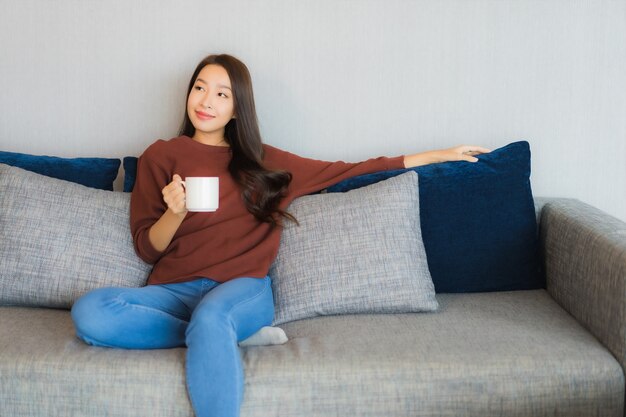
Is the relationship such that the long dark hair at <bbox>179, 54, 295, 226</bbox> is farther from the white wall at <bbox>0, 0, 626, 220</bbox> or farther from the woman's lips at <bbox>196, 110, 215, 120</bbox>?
the white wall at <bbox>0, 0, 626, 220</bbox>

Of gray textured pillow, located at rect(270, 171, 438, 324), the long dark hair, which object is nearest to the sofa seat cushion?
gray textured pillow, located at rect(270, 171, 438, 324)

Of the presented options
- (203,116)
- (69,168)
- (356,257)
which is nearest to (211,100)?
(203,116)

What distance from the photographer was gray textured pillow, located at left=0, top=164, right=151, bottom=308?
6.24 feet

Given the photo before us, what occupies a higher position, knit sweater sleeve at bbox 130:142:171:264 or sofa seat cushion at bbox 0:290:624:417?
knit sweater sleeve at bbox 130:142:171:264

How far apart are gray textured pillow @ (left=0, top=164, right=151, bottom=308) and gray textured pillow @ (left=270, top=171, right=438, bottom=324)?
1.45ft

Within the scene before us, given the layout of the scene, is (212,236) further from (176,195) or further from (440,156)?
(440,156)

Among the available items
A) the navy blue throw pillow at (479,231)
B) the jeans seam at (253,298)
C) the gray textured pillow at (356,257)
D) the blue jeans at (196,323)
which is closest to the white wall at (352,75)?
the navy blue throw pillow at (479,231)

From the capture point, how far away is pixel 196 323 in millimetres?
1562

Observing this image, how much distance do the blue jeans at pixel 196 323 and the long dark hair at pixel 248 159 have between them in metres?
0.24

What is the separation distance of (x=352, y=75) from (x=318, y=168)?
1.41 ft

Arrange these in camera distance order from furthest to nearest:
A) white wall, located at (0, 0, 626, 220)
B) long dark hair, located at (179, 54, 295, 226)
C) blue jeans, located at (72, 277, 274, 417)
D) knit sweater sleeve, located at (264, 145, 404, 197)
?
white wall, located at (0, 0, 626, 220) < knit sweater sleeve, located at (264, 145, 404, 197) < long dark hair, located at (179, 54, 295, 226) < blue jeans, located at (72, 277, 274, 417)

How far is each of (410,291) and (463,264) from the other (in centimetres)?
26

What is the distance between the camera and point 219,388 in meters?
1.45

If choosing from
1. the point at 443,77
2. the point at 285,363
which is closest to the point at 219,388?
the point at 285,363
